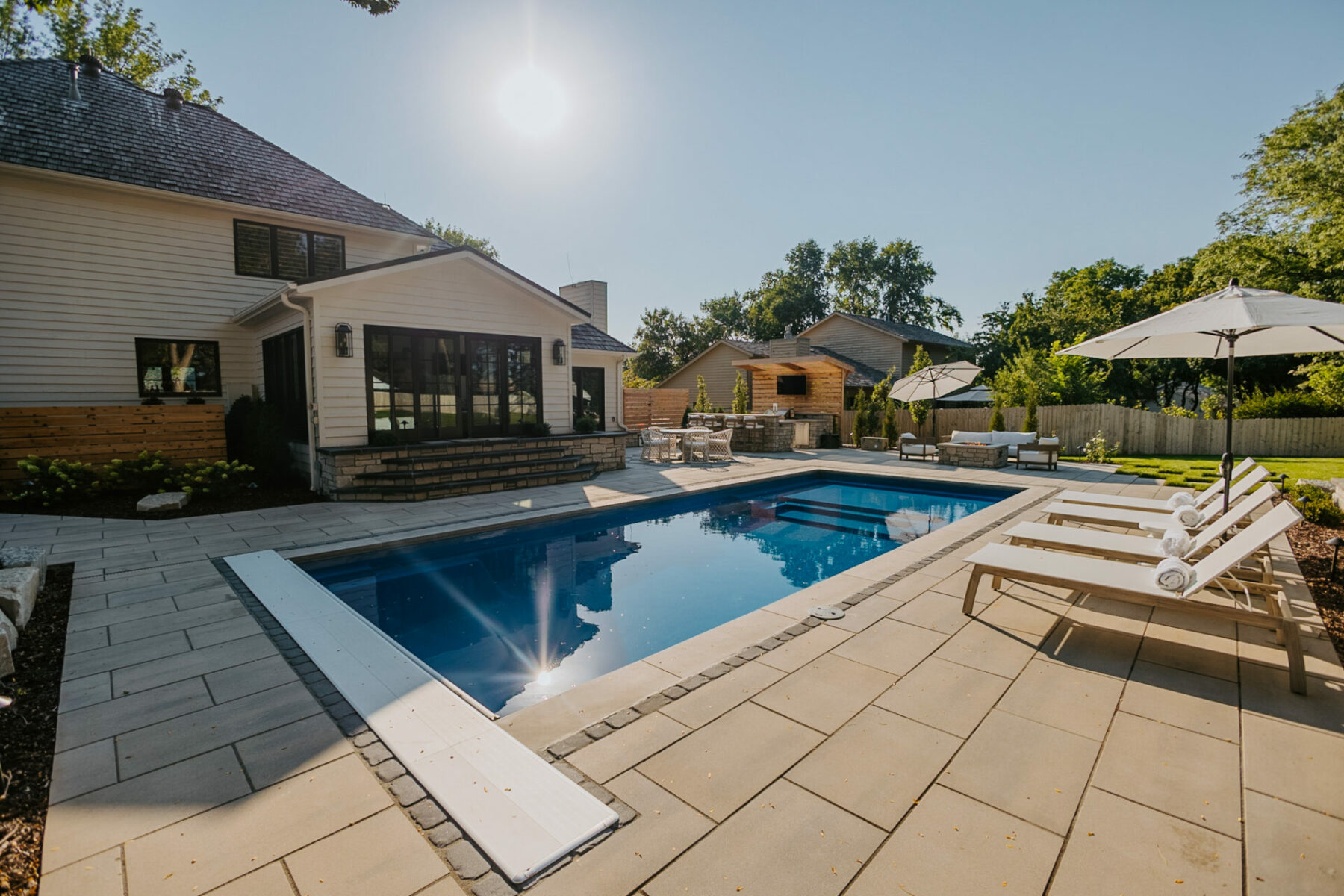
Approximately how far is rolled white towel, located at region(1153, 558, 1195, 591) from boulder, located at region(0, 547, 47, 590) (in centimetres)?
818

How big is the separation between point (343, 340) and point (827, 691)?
9114mm

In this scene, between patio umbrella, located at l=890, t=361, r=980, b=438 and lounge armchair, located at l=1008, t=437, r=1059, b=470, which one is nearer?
lounge armchair, located at l=1008, t=437, r=1059, b=470

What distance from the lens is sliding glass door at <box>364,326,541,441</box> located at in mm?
9922

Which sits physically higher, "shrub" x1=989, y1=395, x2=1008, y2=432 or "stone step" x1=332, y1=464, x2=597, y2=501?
"shrub" x1=989, y1=395, x2=1008, y2=432

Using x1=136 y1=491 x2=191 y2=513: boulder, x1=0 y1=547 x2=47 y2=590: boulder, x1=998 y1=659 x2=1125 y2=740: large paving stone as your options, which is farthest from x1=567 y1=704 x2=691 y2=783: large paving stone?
x1=136 y1=491 x2=191 y2=513: boulder

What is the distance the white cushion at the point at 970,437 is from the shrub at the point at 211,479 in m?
14.9

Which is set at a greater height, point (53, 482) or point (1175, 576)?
point (53, 482)

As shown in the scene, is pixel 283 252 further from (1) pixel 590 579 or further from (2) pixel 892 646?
(2) pixel 892 646

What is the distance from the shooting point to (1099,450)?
49.5ft

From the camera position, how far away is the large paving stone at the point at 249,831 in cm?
195

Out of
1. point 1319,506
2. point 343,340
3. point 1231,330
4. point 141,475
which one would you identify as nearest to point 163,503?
point 141,475

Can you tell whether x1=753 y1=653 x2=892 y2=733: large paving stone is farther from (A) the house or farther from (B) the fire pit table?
(B) the fire pit table

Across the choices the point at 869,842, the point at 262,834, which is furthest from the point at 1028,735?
the point at 262,834

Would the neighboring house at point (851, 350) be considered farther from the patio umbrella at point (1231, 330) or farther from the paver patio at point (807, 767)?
the paver patio at point (807, 767)
